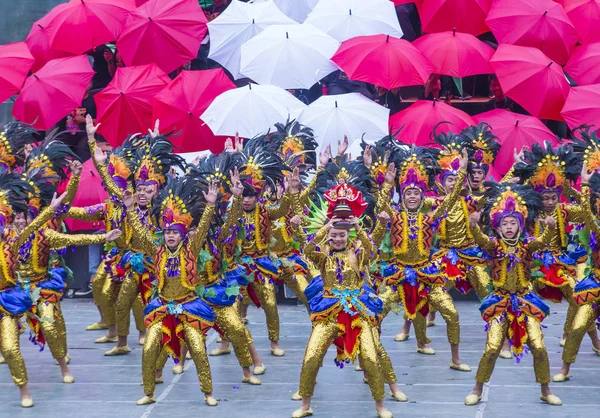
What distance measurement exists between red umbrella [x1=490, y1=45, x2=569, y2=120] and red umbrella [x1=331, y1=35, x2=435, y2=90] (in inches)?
36.0

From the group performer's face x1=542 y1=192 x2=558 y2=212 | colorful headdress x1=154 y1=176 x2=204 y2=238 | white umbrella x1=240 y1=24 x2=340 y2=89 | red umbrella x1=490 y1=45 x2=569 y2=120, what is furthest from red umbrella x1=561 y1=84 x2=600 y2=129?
colorful headdress x1=154 y1=176 x2=204 y2=238

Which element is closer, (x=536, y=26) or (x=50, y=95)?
(x=50, y=95)

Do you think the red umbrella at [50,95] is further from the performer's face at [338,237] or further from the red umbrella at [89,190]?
the performer's face at [338,237]

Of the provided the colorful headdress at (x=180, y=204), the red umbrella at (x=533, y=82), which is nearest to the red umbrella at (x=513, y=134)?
the red umbrella at (x=533, y=82)

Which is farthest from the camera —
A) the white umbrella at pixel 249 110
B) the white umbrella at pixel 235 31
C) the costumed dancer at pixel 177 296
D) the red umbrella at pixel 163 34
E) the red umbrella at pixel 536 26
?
the white umbrella at pixel 235 31

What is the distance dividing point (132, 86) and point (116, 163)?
302 cm

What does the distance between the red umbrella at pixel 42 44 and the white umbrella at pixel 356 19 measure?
132 inches

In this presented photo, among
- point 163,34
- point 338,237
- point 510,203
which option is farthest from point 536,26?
point 338,237

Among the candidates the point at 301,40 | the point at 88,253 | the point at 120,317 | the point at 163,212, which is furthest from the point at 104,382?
the point at 301,40

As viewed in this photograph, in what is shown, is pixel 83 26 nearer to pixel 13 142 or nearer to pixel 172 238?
pixel 13 142

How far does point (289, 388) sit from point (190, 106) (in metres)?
5.06

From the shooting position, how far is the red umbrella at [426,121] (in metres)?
14.1

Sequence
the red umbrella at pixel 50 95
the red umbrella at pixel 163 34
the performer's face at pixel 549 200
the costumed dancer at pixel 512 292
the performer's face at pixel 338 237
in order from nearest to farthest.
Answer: the performer's face at pixel 338 237 < the costumed dancer at pixel 512 292 < the performer's face at pixel 549 200 < the red umbrella at pixel 50 95 < the red umbrella at pixel 163 34

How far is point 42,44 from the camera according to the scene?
1596 cm
